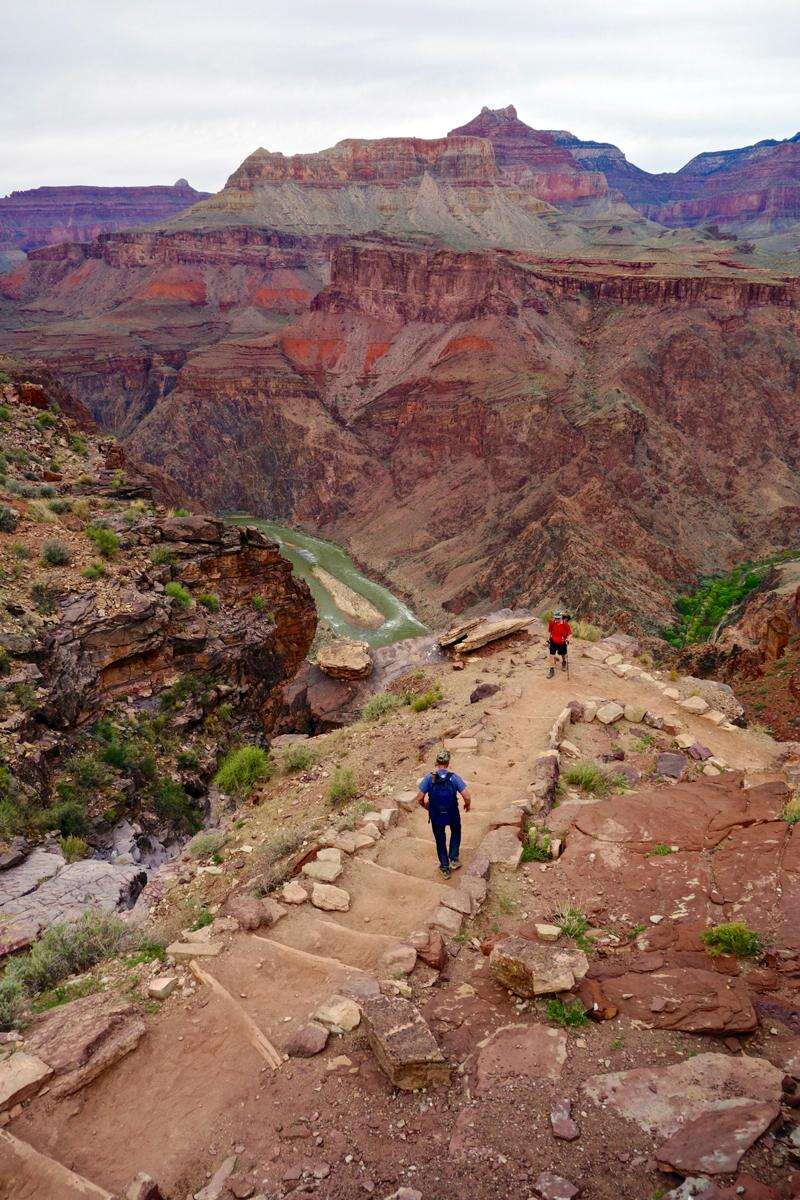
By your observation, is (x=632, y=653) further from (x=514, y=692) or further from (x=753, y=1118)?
(x=753, y=1118)

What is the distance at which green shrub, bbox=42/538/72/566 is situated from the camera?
1745cm

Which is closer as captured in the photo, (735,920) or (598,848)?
(735,920)

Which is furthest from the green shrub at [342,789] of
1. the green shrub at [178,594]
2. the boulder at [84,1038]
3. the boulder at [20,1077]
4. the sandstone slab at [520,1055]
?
the green shrub at [178,594]

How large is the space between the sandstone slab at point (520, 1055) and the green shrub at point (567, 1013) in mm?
105

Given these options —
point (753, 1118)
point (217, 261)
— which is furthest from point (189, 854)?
point (217, 261)

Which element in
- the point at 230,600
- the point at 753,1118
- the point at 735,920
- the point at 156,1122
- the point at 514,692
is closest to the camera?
the point at 753,1118

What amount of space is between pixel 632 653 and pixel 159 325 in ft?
→ 420

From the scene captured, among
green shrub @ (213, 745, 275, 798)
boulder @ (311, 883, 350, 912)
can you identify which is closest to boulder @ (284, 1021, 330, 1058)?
boulder @ (311, 883, 350, 912)

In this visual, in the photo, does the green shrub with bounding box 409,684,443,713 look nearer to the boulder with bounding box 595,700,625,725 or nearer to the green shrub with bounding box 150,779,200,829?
the boulder with bounding box 595,700,625,725

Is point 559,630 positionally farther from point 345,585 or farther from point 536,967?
point 345,585

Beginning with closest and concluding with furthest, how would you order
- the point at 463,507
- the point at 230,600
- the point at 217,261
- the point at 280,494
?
the point at 230,600 < the point at 463,507 < the point at 280,494 < the point at 217,261

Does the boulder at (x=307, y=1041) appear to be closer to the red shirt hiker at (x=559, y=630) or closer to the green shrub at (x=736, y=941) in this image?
the green shrub at (x=736, y=941)

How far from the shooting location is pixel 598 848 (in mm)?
8492

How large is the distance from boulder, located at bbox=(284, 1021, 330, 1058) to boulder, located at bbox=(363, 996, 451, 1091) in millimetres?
378
